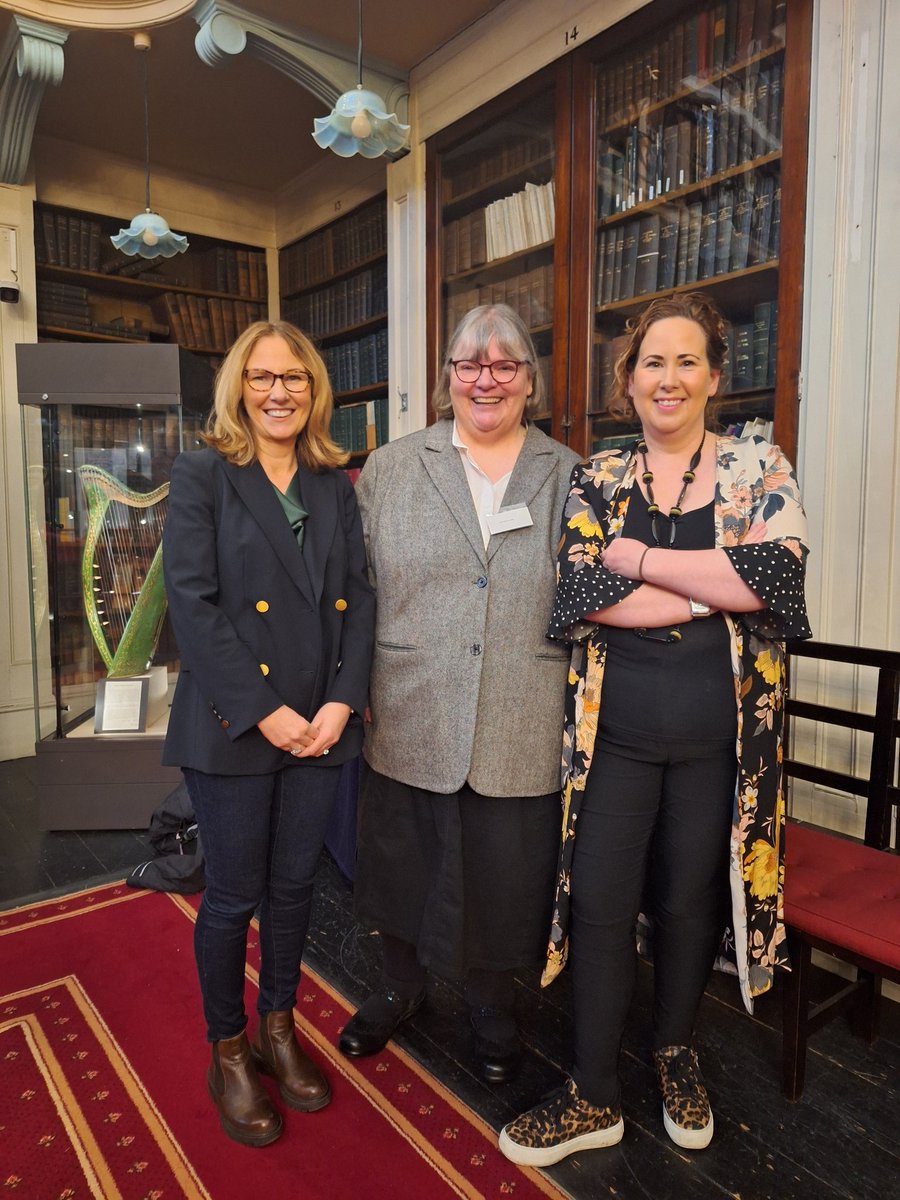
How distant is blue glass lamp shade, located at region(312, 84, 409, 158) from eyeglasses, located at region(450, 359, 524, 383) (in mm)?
1395

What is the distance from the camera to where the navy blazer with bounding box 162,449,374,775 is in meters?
1.39

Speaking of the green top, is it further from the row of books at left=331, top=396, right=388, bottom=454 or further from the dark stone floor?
the row of books at left=331, top=396, right=388, bottom=454

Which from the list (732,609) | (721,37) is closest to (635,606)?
(732,609)

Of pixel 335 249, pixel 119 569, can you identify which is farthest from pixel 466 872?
pixel 335 249

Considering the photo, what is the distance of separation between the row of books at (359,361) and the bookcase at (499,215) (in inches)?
25.6

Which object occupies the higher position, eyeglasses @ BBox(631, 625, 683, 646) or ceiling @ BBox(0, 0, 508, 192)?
ceiling @ BBox(0, 0, 508, 192)

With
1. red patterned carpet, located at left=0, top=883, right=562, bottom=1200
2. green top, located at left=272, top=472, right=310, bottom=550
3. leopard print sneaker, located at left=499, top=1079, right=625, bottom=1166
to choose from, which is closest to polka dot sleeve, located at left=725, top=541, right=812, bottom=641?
green top, located at left=272, top=472, right=310, bottom=550

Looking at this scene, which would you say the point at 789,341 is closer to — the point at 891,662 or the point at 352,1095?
the point at 891,662

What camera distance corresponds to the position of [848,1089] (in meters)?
1.67

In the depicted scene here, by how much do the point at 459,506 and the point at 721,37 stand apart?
179cm

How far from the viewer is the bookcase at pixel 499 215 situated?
2854 millimetres

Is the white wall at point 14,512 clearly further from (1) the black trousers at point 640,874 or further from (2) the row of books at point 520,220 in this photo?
(1) the black trousers at point 640,874

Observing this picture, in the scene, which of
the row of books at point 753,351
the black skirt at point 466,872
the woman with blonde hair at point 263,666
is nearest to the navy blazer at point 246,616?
the woman with blonde hair at point 263,666

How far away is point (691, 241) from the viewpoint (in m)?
2.44
